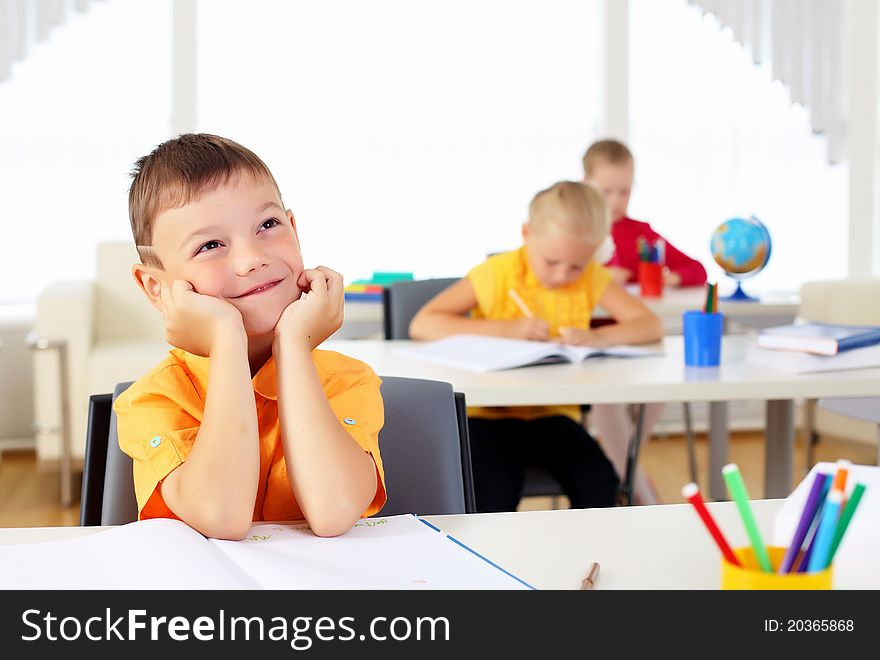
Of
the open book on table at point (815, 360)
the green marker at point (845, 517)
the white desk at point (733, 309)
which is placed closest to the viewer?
the green marker at point (845, 517)

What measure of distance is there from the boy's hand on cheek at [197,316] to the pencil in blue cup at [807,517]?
56cm

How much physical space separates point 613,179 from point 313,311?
9.38ft

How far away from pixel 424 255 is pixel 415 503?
374 cm

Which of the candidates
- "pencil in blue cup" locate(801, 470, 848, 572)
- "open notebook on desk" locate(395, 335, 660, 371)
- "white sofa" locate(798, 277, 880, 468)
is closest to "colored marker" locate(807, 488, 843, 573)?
"pencil in blue cup" locate(801, 470, 848, 572)

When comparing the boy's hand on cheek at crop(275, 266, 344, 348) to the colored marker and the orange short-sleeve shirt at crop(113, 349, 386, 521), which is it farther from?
the colored marker

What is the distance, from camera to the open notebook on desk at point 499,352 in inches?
76.8

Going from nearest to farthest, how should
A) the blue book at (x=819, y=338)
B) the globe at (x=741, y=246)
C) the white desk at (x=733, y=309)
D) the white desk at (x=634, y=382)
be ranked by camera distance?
the white desk at (x=634, y=382) → the blue book at (x=819, y=338) → the globe at (x=741, y=246) → the white desk at (x=733, y=309)

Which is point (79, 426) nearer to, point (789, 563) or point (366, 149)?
point (366, 149)

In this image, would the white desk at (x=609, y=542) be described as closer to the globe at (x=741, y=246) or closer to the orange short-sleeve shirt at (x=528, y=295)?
the orange short-sleeve shirt at (x=528, y=295)

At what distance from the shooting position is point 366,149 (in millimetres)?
4883

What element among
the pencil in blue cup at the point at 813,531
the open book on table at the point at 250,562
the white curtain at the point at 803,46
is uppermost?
the white curtain at the point at 803,46

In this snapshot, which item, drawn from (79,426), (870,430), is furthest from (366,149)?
(870,430)

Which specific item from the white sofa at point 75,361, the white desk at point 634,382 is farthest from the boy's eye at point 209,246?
A: the white sofa at point 75,361
